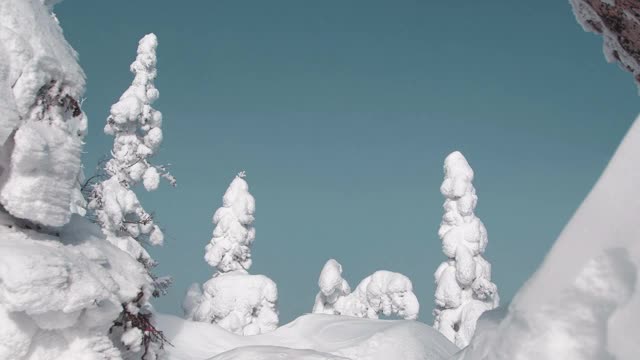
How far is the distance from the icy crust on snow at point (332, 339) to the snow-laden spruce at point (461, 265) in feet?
32.1

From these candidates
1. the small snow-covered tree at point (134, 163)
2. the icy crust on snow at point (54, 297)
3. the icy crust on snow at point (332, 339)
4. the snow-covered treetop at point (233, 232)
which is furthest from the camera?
the snow-covered treetop at point (233, 232)

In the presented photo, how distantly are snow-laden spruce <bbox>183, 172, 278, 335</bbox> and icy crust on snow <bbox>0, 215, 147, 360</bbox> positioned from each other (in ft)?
49.0

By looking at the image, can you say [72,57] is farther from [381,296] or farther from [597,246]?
[381,296]

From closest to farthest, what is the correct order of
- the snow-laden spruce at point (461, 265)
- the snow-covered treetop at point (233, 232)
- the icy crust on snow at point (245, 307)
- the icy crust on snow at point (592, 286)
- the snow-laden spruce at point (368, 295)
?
the icy crust on snow at point (592, 286), the snow-laden spruce at point (461, 265), the icy crust on snow at point (245, 307), the snow-laden spruce at point (368, 295), the snow-covered treetop at point (233, 232)

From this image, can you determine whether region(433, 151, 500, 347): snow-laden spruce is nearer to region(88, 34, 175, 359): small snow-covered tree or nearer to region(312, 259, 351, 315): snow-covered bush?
region(312, 259, 351, 315): snow-covered bush

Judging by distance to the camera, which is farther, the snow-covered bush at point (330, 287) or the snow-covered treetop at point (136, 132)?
the snow-covered bush at point (330, 287)

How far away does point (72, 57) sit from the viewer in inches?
266

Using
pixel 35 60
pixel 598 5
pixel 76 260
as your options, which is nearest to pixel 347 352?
pixel 76 260

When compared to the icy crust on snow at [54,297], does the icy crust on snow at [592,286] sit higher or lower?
higher

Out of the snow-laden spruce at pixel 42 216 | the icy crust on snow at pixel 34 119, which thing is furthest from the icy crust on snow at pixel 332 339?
the icy crust on snow at pixel 34 119

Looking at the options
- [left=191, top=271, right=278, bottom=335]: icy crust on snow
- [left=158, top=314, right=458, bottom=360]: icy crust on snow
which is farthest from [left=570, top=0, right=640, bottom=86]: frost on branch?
[left=191, top=271, right=278, bottom=335]: icy crust on snow

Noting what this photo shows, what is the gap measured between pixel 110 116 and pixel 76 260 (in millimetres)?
16316

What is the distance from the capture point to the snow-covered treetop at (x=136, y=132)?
69.9 feet

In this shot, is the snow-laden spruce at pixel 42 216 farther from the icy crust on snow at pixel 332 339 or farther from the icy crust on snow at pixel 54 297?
the icy crust on snow at pixel 332 339
